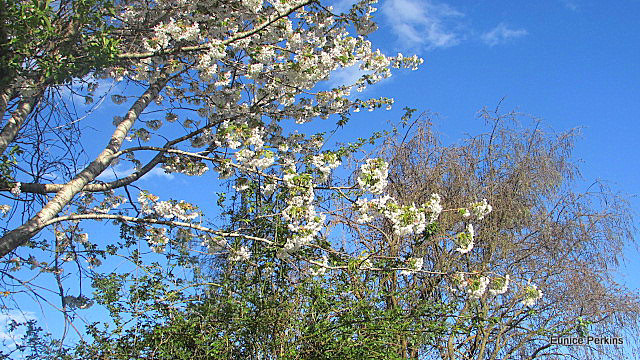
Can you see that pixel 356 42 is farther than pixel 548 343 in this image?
No

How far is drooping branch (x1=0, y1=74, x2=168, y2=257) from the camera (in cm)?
409

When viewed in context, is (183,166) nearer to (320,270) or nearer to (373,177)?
(320,270)

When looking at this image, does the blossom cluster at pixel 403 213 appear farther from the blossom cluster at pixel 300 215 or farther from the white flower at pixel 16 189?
the white flower at pixel 16 189

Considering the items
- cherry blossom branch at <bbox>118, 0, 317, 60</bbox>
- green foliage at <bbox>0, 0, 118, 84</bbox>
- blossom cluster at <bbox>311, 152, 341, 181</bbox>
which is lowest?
blossom cluster at <bbox>311, 152, 341, 181</bbox>

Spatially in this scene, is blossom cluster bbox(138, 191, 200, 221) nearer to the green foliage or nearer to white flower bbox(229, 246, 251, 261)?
white flower bbox(229, 246, 251, 261)

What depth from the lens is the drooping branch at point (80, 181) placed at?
13.4 ft

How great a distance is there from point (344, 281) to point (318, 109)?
1.83m

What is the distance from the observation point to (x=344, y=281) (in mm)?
5039

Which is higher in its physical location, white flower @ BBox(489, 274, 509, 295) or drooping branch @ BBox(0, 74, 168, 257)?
drooping branch @ BBox(0, 74, 168, 257)

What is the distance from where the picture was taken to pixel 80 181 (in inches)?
180

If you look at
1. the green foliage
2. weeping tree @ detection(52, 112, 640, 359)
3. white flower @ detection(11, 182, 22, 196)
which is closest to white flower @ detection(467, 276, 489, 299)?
weeping tree @ detection(52, 112, 640, 359)

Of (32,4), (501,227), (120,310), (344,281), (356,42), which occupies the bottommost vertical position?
(120,310)

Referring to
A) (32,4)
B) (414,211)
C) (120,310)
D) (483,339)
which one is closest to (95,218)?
(120,310)

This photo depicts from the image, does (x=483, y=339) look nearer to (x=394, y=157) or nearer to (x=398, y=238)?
(x=398, y=238)
